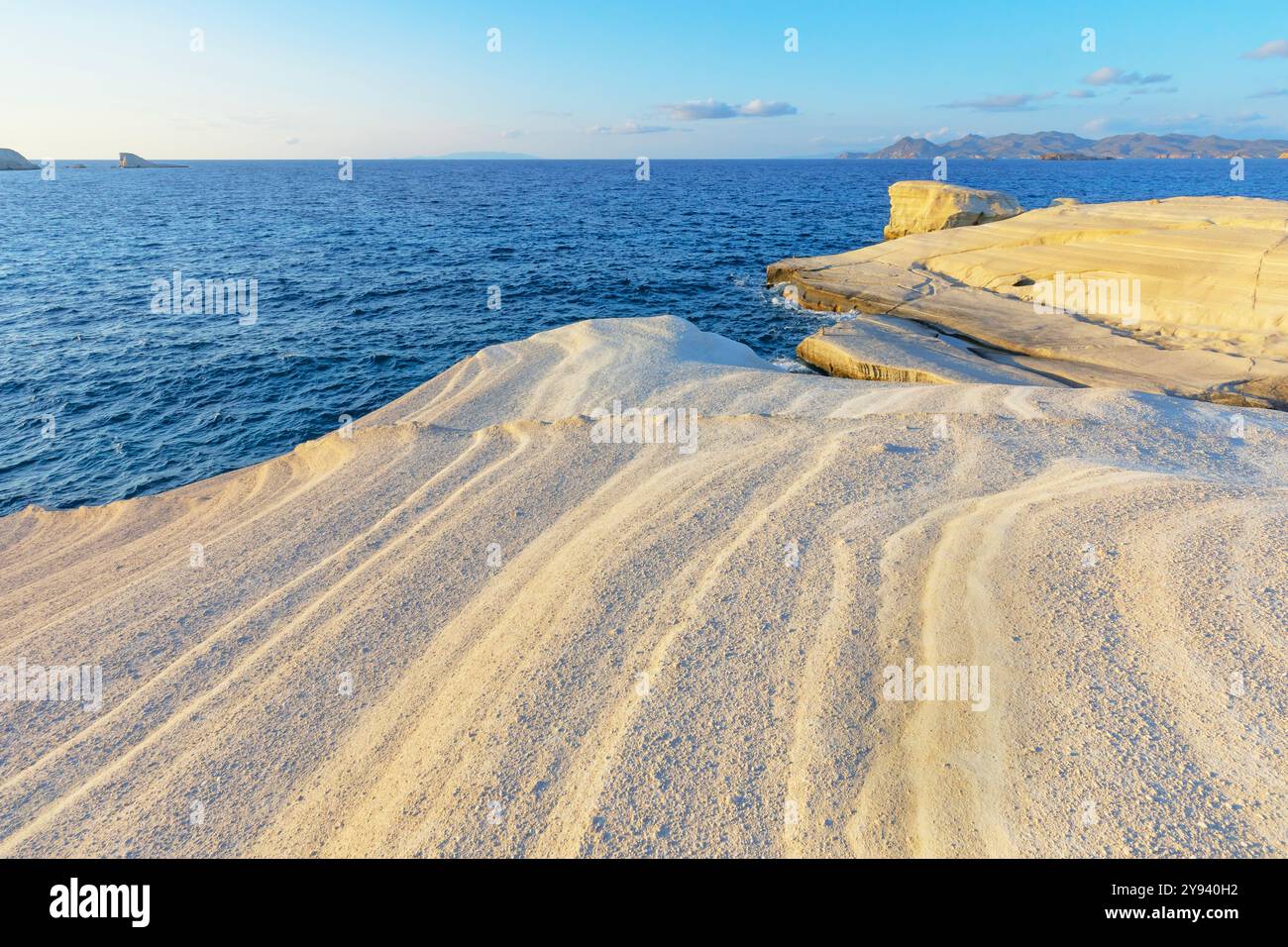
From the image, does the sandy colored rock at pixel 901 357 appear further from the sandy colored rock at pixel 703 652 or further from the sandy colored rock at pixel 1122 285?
the sandy colored rock at pixel 703 652

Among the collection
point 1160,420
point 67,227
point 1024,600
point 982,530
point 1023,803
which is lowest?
point 1023,803

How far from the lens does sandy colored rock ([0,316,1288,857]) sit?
439 centimetres

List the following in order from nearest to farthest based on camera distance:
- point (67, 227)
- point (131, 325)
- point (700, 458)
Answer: point (700, 458)
point (131, 325)
point (67, 227)

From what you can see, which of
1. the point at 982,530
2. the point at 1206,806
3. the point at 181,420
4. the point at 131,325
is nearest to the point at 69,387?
the point at 181,420

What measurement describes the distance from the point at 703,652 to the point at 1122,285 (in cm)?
2297

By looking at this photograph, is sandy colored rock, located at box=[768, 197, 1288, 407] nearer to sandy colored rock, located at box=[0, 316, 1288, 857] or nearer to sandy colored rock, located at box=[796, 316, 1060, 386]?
sandy colored rock, located at box=[796, 316, 1060, 386]

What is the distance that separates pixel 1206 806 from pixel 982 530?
10.8ft

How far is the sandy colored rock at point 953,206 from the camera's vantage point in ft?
132

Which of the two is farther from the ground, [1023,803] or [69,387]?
[69,387]

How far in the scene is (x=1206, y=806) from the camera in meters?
4.06

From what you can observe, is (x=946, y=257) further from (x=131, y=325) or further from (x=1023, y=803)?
(x=131, y=325)

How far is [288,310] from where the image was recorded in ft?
94.8

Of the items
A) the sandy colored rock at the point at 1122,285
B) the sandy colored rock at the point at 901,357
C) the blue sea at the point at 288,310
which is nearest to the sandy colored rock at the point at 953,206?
the blue sea at the point at 288,310

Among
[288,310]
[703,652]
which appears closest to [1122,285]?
[703,652]
